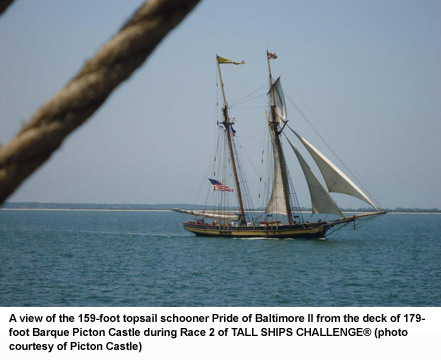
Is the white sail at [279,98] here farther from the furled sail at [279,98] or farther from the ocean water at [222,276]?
the ocean water at [222,276]

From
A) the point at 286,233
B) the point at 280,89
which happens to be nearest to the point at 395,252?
the point at 286,233

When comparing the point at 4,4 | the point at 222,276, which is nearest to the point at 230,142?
the point at 222,276

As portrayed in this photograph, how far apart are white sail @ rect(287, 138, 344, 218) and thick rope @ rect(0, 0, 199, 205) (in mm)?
46412

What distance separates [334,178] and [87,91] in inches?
1809

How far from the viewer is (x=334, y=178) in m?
45.9

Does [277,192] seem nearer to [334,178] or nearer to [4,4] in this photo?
[334,178]

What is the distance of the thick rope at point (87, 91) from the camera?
0.89 m

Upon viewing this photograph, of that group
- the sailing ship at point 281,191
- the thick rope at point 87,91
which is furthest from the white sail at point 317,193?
the thick rope at point 87,91

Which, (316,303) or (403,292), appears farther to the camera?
(403,292)

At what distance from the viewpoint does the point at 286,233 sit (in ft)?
161

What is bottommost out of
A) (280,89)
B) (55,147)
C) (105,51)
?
(55,147)
